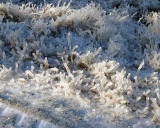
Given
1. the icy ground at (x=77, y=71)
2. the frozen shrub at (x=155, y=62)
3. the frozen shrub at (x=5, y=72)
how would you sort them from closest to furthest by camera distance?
the icy ground at (x=77, y=71)
the frozen shrub at (x=5, y=72)
the frozen shrub at (x=155, y=62)

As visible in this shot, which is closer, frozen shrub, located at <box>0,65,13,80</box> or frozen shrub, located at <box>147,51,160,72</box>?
frozen shrub, located at <box>0,65,13,80</box>

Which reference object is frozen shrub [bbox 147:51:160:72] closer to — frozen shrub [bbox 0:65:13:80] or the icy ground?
the icy ground

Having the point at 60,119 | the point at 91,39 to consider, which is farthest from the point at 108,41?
the point at 60,119

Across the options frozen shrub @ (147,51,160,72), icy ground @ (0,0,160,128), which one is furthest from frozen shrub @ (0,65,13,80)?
frozen shrub @ (147,51,160,72)

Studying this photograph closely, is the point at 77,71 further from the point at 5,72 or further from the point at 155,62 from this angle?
the point at 155,62

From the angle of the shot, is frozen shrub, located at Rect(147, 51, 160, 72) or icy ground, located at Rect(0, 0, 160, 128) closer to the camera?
icy ground, located at Rect(0, 0, 160, 128)

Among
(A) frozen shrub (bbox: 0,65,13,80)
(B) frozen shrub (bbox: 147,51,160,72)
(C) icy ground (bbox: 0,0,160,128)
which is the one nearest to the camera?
(C) icy ground (bbox: 0,0,160,128)

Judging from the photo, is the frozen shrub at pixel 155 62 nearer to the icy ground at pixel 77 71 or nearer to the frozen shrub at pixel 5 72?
the icy ground at pixel 77 71

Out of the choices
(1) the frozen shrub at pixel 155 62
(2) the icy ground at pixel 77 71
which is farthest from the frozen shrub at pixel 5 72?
(1) the frozen shrub at pixel 155 62

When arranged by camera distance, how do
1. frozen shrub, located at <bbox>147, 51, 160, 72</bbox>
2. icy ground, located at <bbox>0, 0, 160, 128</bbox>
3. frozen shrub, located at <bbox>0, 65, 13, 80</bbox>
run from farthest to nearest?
frozen shrub, located at <bbox>147, 51, 160, 72</bbox> → frozen shrub, located at <bbox>0, 65, 13, 80</bbox> → icy ground, located at <bbox>0, 0, 160, 128</bbox>
